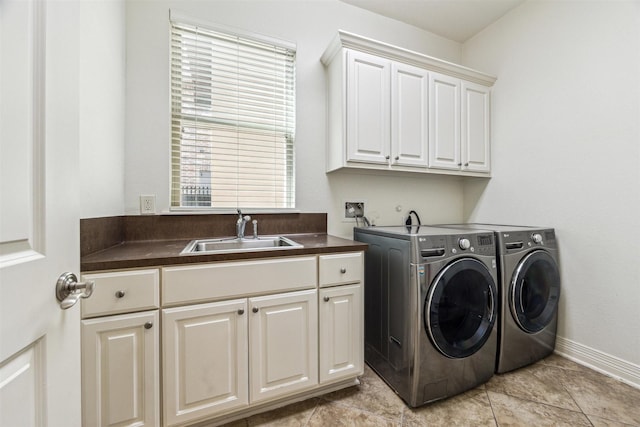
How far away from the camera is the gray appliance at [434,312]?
4.60 feet

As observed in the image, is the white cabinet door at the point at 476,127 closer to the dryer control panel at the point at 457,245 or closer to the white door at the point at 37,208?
the dryer control panel at the point at 457,245

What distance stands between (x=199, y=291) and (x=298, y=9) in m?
2.16

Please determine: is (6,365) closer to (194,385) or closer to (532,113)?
(194,385)

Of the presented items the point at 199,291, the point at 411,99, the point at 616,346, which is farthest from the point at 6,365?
the point at 616,346

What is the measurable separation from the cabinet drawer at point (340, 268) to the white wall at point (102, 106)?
Answer: 115 centimetres

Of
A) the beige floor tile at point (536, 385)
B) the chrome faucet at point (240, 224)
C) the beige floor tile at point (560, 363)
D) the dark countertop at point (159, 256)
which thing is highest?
the chrome faucet at point (240, 224)

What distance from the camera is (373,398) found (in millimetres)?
1510

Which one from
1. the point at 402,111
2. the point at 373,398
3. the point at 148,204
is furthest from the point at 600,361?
the point at 148,204

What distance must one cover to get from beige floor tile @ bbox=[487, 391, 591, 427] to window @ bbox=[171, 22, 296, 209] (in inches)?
69.2

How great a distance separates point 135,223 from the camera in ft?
5.30

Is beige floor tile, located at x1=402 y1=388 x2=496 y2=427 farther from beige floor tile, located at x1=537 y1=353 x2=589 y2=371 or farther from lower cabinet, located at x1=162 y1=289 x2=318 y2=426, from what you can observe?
beige floor tile, located at x1=537 y1=353 x2=589 y2=371

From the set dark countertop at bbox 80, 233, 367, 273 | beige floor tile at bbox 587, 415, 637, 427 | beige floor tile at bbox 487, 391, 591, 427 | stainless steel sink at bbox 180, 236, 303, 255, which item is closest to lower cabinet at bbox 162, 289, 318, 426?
dark countertop at bbox 80, 233, 367, 273

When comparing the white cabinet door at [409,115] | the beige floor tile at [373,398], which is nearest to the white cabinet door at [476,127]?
the white cabinet door at [409,115]

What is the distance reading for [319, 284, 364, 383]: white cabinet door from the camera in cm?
145
